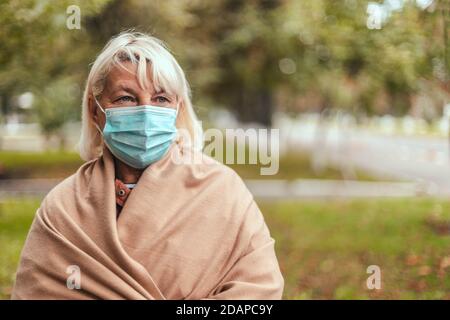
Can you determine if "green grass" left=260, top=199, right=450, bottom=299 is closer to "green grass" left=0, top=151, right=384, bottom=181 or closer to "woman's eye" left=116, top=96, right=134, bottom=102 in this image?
"woman's eye" left=116, top=96, right=134, bottom=102

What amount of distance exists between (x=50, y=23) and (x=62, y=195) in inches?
176

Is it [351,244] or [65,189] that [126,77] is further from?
[351,244]

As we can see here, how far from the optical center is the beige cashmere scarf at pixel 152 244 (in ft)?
7.76

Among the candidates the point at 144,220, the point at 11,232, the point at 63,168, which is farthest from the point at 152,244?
the point at 63,168

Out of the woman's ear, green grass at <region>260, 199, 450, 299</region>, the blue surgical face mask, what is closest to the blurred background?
green grass at <region>260, 199, 450, 299</region>

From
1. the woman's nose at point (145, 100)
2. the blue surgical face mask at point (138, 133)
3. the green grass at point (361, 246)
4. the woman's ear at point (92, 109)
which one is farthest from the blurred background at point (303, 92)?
the woman's nose at point (145, 100)

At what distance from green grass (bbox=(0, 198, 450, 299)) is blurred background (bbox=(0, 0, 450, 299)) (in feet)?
0.10

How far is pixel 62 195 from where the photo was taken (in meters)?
2.51

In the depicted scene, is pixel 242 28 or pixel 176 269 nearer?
pixel 176 269

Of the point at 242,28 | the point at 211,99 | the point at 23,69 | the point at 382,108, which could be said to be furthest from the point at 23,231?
the point at 211,99

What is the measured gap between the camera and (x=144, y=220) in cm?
242

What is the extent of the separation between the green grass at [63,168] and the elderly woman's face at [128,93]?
13492 mm

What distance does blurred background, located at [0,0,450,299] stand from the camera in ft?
21.0
